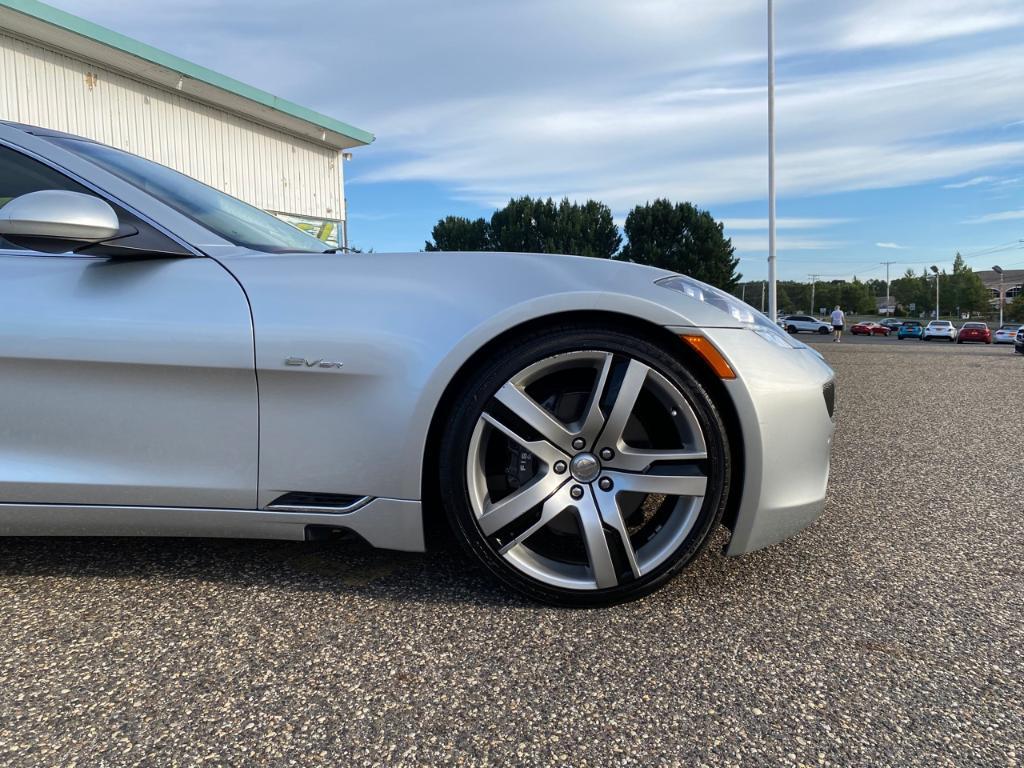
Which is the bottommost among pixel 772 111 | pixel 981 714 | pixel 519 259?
pixel 981 714

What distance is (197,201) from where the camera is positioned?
2229 millimetres

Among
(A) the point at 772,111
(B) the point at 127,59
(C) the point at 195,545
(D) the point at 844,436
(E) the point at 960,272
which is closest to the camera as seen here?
(C) the point at 195,545

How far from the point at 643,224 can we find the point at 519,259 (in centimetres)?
4745

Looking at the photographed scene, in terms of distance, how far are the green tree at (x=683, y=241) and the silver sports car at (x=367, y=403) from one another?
45.8 metres

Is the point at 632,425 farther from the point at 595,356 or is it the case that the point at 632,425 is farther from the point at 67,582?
the point at 67,582

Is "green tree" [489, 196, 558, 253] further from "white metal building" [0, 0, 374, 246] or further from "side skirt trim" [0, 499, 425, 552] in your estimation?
"side skirt trim" [0, 499, 425, 552]

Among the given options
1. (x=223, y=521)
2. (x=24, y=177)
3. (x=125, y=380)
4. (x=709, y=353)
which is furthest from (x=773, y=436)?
(x=24, y=177)

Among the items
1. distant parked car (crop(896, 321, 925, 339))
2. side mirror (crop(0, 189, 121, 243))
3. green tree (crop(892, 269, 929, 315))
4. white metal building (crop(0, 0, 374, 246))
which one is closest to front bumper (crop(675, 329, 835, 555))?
side mirror (crop(0, 189, 121, 243))

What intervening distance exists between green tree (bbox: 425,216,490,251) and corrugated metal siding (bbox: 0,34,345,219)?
37.9 meters

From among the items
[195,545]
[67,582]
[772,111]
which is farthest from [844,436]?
[772,111]

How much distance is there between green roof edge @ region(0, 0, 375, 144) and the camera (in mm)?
7676

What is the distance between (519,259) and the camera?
1915 millimetres

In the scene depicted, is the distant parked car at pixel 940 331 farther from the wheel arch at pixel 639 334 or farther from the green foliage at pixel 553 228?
the wheel arch at pixel 639 334

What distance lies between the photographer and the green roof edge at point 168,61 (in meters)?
7.68
